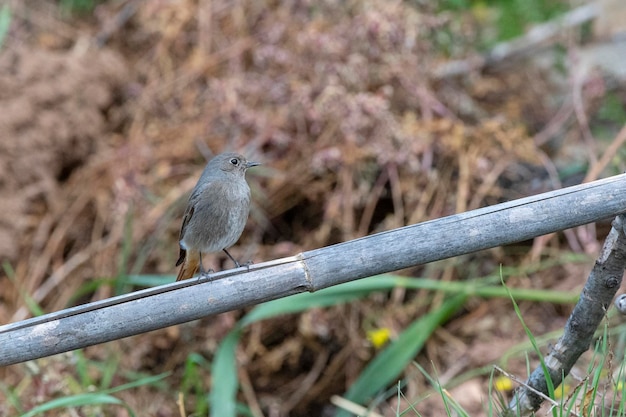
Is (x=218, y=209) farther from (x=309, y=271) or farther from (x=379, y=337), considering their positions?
(x=379, y=337)

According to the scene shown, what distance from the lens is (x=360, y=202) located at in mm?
4383

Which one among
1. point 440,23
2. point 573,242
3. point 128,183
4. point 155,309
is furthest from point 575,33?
point 155,309

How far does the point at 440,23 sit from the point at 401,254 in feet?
9.50

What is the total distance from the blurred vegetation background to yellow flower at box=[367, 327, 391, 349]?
0.10 feet

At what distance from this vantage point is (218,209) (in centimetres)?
286

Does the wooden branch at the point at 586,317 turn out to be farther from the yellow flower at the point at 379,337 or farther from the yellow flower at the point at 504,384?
the yellow flower at the point at 379,337

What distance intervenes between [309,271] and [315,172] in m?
2.28

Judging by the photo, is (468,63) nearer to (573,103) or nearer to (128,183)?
(573,103)

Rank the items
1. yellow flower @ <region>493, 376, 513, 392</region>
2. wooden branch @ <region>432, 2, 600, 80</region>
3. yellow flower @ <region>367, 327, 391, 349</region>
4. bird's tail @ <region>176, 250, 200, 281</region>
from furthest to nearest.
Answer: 1. wooden branch @ <region>432, 2, 600, 80</region>
2. yellow flower @ <region>367, 327, 391, 349</region>
3. yellow flower @ <region>493, 376, 513, 392</region>
4. bird's tail @ <region>176, 250, 200, 281</region>

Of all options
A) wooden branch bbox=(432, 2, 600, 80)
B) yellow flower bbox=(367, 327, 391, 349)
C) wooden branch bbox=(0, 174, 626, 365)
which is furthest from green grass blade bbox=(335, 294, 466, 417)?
wooden branch bbox=(432, 2, 600, 80)

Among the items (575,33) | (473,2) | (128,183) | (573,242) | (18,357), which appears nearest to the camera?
(18,357)

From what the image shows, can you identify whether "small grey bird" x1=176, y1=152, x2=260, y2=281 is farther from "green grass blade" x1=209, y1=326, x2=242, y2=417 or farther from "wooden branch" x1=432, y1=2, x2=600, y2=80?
"wooden branch" x1=432, y1=2, x2=600, y2=80

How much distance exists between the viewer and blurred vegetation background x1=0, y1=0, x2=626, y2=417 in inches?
156

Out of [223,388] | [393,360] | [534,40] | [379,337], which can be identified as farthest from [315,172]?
[534,40]
